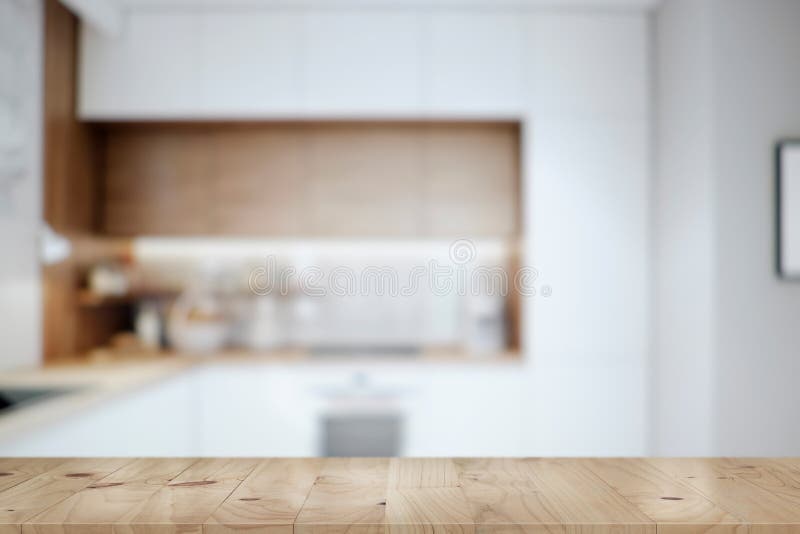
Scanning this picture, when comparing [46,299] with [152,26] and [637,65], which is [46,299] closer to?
[152,26]

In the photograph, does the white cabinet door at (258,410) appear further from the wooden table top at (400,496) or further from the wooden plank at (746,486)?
the wooden plank at (746,486)

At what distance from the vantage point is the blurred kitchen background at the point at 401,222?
269 centimetres

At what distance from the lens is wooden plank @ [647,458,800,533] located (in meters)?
0.88

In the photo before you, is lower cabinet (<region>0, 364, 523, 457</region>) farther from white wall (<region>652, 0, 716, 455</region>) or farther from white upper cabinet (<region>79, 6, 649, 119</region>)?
white upper cabinet (<region>79, 6, 649, 119</region>)

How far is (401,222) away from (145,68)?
1520mm

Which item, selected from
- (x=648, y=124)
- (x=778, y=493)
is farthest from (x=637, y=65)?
(x=778, y=493)

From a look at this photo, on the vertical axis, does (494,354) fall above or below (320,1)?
below

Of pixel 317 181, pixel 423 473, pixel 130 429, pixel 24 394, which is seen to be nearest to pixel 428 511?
pixel 423 473

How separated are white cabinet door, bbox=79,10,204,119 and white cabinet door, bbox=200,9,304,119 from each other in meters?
0.10

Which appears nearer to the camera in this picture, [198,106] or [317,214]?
[198,106]

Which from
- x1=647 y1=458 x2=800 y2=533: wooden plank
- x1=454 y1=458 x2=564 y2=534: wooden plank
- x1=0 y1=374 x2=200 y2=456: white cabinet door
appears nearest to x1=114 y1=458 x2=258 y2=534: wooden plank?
x1=454 y1=458 x2=564 y2=534: wooden plank

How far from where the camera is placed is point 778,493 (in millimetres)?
968

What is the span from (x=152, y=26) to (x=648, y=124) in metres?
2.54

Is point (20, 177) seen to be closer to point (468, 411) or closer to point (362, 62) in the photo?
point (362, 62)
